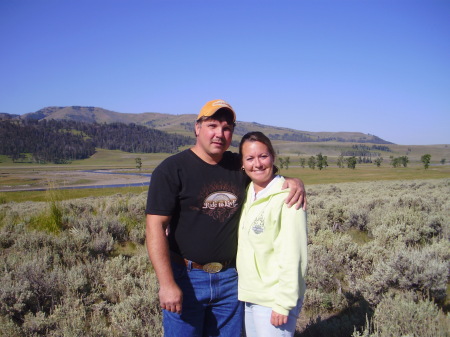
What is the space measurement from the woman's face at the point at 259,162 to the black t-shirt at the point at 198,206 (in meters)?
0.24

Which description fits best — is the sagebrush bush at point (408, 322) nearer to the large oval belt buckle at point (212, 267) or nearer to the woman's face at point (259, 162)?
the large oval belt buckle at point (212, 267)

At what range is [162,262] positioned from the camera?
2.09 m

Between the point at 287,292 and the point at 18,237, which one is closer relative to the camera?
the point at 287,292

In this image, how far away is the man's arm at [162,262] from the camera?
2.08 meters

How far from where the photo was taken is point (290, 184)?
2.13 meters

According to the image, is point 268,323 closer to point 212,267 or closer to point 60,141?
point 212,267

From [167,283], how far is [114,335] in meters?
1.65

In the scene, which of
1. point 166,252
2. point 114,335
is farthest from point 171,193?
point 114,335

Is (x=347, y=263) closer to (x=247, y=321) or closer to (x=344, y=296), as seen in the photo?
(x=344, y=296)

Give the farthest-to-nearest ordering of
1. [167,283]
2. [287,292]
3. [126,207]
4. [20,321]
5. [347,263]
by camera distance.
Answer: [126,207] → [347,263] → [20,321] → [167,283] → [287,292]

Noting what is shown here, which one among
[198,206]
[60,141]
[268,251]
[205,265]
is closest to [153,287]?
[205,265]

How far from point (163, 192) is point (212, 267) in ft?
2.43

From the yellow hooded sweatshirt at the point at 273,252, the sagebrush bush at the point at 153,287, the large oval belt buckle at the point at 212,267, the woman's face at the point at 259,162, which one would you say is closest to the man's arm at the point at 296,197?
the yellow hooded sweatshirt at the point at 273,252

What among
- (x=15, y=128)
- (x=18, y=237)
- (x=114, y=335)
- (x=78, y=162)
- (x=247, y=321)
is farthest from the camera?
(x=15, y=128)
